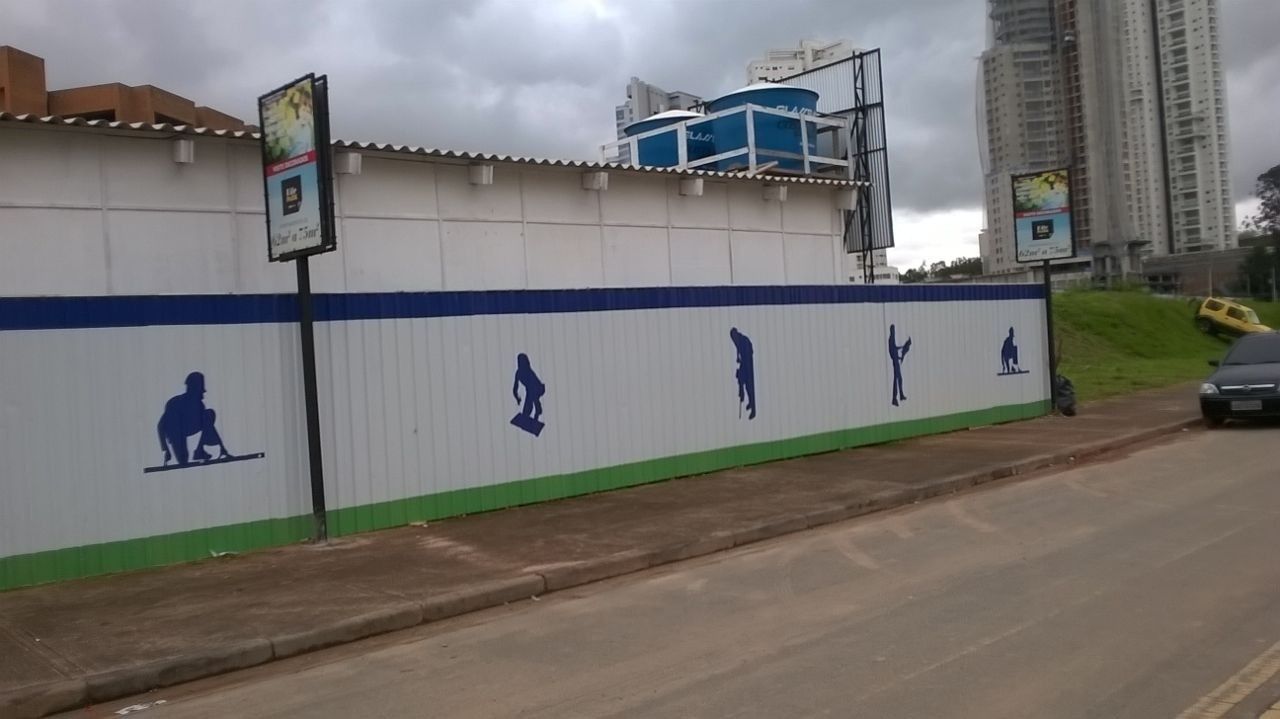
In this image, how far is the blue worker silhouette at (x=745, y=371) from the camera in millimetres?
13625

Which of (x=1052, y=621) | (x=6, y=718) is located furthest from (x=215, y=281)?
(x=1052, y=621)

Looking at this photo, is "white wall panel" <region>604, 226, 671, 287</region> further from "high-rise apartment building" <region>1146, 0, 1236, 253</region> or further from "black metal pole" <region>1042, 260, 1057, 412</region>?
"high-rise apartment building" <region>1146, 0, 1236, 253</region>

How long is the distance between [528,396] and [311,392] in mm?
2707

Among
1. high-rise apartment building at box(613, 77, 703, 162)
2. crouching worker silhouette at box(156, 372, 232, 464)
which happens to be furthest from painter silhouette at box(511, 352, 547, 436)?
high-rise apartment building at box(613, 77, 703, 162)

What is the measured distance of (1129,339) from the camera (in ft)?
130

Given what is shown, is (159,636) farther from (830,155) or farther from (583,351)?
(830,155)

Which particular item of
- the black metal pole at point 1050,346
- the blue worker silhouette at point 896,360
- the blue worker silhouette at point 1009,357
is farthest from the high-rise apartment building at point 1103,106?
the blue worker silhouette at point 896,360

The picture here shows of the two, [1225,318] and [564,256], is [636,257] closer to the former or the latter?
[564,256]

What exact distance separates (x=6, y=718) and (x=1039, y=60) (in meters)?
74.8

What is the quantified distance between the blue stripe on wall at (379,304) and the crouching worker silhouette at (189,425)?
2.10ft

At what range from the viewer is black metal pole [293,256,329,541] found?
927 cm

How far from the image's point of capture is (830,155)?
21.6 meters

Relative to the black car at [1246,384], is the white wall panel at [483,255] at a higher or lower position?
higher

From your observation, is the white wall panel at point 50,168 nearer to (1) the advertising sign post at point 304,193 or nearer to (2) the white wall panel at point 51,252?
(2) the white wall panel at point 51,252
